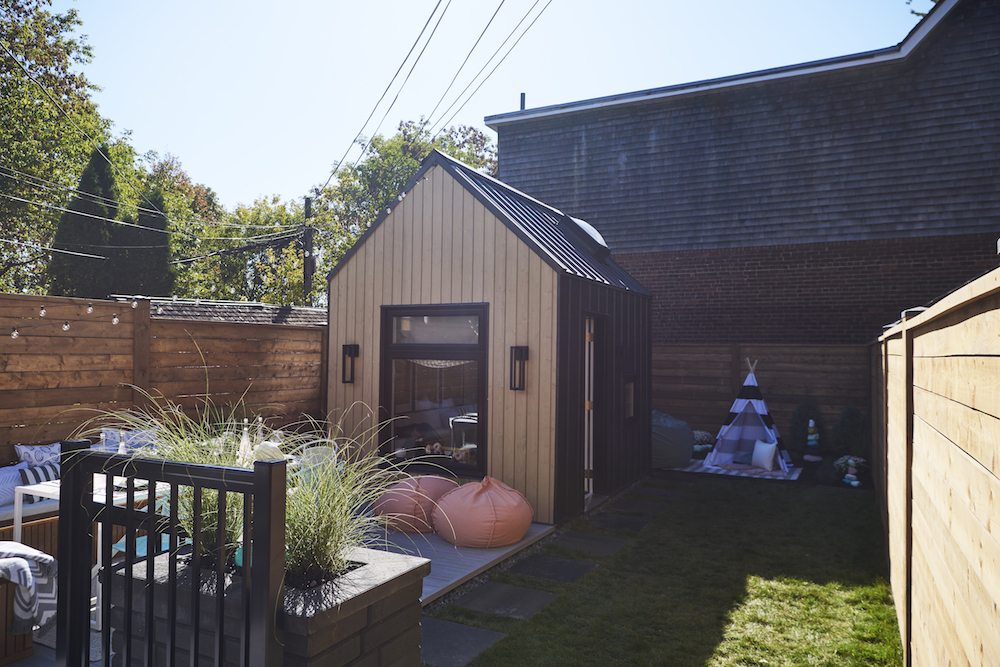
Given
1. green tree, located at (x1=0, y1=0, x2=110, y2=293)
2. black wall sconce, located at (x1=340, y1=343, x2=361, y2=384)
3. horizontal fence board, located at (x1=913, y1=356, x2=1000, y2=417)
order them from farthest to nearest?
1. green tree, located at (x1=0, y1=0, x2=110, y2=293)
2. black wall sconce, located at (x1=340, y1=343, x2=361, y2=384)
3. horizontal fence board, located at (x1=913, y1=356, x2=1000, y2=417)

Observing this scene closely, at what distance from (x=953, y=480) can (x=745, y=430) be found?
786cm

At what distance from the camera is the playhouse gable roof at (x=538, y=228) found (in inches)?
242

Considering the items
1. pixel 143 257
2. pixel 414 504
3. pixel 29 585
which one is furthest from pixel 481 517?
pixel 143 257

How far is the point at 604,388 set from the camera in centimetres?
697

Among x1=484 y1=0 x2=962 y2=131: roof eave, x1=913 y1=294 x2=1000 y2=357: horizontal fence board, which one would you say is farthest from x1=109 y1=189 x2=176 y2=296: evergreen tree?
x1=913 y1=294 x2=1000 y2=357: horizontal fence board

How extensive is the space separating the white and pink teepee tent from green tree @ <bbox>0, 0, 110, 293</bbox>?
20444mm

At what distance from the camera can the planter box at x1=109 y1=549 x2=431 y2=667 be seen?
6.24 ft

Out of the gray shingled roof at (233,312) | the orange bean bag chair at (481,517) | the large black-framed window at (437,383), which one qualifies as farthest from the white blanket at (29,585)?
the gray shingled roof at (233,312)

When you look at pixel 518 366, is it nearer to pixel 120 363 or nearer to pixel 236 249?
pixel 120 363

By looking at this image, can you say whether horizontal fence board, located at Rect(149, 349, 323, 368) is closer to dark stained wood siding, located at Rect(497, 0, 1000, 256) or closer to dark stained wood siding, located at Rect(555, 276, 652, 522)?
dark stained wood siding, located at Rect(555, 276, 652, 522)

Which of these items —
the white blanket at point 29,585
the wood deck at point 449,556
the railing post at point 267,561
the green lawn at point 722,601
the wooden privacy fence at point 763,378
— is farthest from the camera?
the wooden privacy fence at point 763,378

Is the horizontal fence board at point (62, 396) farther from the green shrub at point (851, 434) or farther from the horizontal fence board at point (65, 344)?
the green shrub at point (851, 434)

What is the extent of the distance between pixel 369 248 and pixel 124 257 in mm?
17978

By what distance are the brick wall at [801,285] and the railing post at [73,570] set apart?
10.5 m
